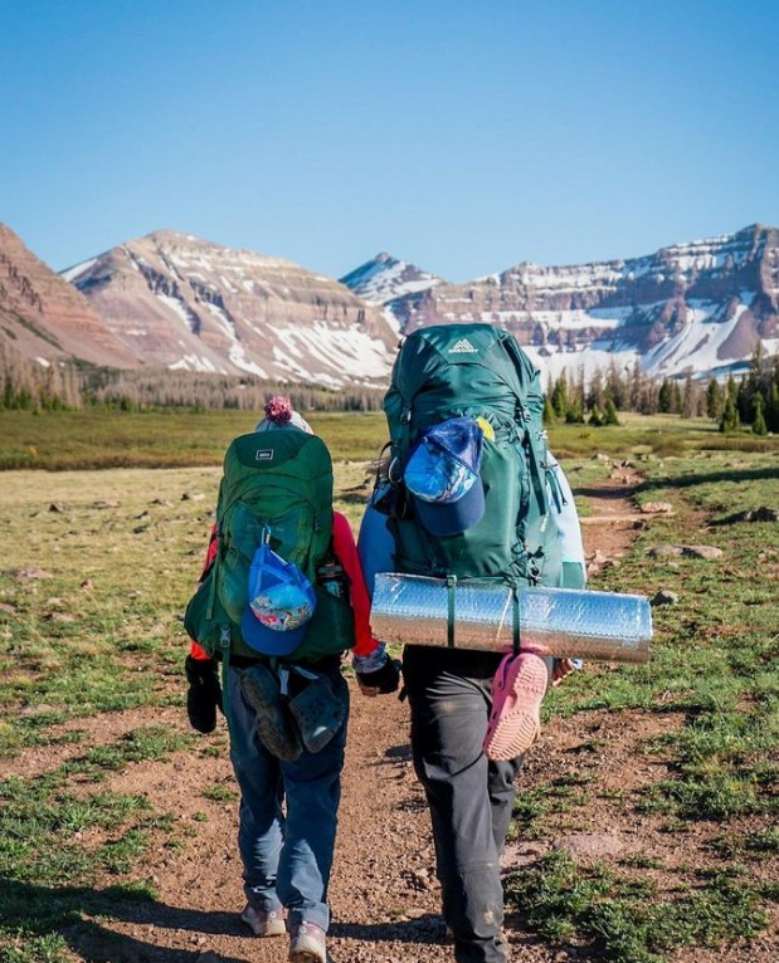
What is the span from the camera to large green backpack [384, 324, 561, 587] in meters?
4.33

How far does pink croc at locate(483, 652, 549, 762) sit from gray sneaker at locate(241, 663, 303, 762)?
976mm

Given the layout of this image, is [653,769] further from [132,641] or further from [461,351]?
[132,641]

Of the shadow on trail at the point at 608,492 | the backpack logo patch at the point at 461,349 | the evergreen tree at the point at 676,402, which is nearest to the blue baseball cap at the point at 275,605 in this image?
the backpack logo patch at the point at 461,349

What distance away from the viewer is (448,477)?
13.5 feet

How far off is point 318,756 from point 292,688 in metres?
0.35

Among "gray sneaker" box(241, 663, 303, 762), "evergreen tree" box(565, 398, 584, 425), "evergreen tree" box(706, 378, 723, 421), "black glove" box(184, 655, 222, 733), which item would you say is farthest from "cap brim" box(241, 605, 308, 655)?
"evergreen tree" box(706, 378, 723, 421)

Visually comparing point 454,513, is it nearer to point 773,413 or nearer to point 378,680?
point 378,680

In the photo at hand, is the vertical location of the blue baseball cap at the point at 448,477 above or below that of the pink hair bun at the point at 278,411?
below

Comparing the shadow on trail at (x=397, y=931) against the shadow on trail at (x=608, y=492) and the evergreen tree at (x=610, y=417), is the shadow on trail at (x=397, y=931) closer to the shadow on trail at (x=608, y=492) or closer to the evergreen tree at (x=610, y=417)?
the shadow on trail at (x=608, y=492)

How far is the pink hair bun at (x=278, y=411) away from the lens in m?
6.38

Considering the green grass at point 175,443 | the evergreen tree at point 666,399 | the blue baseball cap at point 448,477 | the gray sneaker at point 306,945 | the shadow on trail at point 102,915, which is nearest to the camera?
the blue baseball cap at point 448,477

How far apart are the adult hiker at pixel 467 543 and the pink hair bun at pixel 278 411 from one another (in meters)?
1.83

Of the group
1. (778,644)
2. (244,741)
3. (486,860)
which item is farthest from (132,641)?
(486,860)

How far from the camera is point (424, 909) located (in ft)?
18.2
